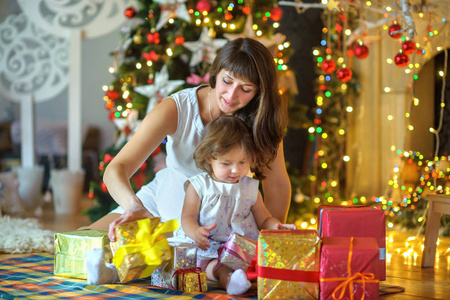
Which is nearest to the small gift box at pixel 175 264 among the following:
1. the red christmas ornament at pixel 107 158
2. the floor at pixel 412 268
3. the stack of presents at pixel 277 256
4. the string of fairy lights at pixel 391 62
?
the stack of presents at pixel 277 256

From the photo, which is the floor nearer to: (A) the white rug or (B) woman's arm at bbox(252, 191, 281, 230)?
(A) the white rug

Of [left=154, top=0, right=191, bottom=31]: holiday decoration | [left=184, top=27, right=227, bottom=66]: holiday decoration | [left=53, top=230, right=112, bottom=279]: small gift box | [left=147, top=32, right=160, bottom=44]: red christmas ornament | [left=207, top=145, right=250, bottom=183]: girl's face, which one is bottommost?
[left=53, top=230, right=112, bottom=279]: small gift box

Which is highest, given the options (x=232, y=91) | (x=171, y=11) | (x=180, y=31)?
(x=171, y=11)

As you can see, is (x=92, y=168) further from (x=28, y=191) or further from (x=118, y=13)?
(x=118, y=13)

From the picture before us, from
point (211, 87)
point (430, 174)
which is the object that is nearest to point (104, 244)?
point (211, 87)

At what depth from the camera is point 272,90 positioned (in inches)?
83.5

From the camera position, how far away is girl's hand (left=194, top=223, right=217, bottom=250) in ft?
6.13

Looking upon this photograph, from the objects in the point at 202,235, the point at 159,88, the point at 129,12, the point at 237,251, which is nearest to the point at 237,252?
the point at 237,251

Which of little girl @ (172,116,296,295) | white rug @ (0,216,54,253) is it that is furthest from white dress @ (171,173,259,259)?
white rug @ (0,216,54,253)

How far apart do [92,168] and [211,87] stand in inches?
161

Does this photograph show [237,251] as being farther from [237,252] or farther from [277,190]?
[277,190]

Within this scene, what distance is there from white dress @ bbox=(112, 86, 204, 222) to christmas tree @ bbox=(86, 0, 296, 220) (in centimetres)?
93

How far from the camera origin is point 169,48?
3352mm

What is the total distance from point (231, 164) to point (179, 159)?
389mm
